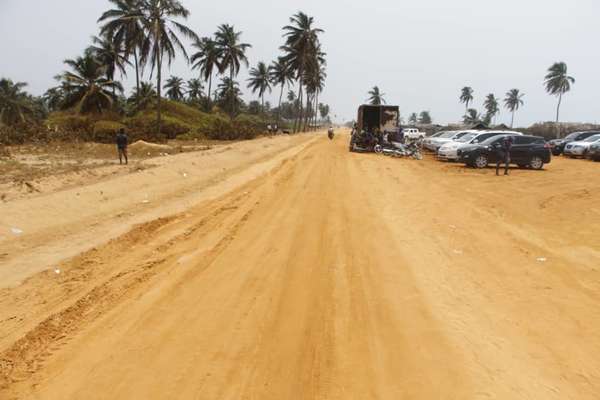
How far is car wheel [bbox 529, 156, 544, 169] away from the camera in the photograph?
20.4m

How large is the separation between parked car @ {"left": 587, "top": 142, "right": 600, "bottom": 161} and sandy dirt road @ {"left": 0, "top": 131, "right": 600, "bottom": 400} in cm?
1898

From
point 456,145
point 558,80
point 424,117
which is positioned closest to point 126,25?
point 456,145

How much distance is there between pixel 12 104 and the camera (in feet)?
174

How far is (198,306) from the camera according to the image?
4.85 meters

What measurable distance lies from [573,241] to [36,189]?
12958 mm

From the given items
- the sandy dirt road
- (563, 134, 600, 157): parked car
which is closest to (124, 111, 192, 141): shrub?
the sandy dirt road

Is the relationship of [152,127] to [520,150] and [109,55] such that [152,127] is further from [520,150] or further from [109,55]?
[520,150]

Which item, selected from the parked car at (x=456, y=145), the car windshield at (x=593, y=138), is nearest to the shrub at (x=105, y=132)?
the parked car at (x=456, y=145)

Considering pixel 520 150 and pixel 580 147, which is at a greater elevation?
pixel 580 147

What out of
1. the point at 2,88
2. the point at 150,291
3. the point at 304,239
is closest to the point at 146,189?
the point at 304,239

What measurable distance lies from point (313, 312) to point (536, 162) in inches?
756

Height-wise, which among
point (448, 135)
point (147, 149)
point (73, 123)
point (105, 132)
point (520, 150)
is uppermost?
point (73, 123)

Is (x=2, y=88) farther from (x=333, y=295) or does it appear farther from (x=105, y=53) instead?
(x=333, y=295)

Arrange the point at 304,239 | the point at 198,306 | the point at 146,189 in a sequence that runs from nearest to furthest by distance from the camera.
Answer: the point at 198,306
the point at 304,239
the point at 146,189
